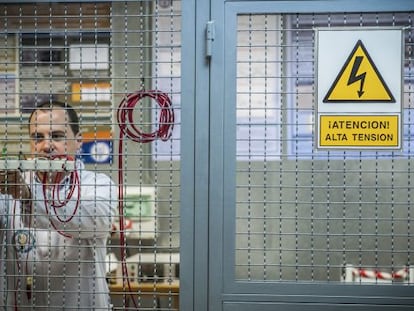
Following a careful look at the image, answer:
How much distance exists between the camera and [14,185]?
1.35 metres

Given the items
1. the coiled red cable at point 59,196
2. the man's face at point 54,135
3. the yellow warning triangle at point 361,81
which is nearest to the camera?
the yellow warning triangle at point 361,81

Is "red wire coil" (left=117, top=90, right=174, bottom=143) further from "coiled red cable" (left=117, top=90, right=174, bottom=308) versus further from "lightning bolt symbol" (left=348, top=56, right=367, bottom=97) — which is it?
"lightning bolt symbol" (left=348, top=56, right=367, bottom=97)

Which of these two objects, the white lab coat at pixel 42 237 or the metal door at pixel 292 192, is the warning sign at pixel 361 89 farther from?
the white lab coat at pixel 42 237

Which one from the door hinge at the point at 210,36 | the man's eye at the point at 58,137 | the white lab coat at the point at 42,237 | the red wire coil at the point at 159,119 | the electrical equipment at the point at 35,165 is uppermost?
the door hinge at the point at 210,36

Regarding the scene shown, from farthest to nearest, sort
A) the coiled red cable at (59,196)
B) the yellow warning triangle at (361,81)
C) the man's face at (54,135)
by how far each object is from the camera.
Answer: the man's face at (54,135)
the coiled red cable at (59,196)
the yellow warning triangle at (361,81)

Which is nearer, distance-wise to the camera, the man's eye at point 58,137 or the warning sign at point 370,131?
the warning sign at point 370,131

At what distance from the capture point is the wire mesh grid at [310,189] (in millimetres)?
1287

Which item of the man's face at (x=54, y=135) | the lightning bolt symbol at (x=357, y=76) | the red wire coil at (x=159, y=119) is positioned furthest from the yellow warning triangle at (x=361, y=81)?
the man's face at (x=54, y=135)

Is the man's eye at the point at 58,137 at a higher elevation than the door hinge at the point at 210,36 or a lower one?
lower

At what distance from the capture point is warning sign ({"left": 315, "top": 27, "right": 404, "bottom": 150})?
4.07 feet

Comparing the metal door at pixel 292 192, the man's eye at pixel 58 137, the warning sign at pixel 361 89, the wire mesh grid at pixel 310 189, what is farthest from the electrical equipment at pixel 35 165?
the warning sign at pixel 361 89

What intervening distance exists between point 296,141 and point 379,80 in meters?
0.23

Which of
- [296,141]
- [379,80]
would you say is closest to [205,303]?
[296,141]

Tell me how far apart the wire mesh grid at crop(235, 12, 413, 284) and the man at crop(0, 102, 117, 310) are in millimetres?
374
